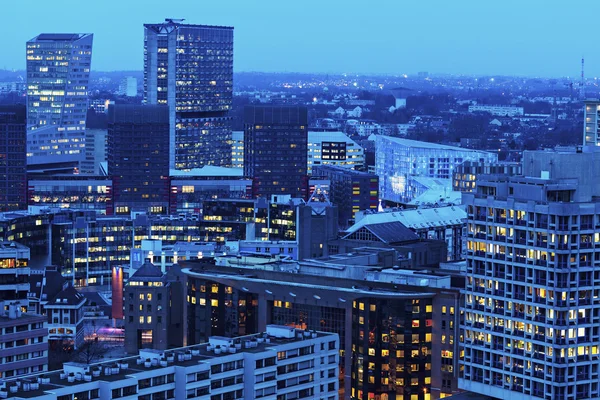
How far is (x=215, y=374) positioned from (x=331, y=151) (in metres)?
103

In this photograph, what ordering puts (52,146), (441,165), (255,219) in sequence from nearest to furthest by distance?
(255,219), (441,165), (52,146)

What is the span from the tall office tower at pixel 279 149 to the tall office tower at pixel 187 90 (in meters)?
25.7

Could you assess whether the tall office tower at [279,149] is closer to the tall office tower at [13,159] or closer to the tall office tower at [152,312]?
the tall office tower at [13,159]

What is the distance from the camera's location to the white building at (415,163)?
128 m

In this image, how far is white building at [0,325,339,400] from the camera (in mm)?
40062

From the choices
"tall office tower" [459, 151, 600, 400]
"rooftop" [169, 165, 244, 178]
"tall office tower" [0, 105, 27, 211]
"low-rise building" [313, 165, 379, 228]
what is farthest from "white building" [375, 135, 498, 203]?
"tall office tower" [459, 151, 600, 400]

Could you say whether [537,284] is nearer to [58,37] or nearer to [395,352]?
[395,352]

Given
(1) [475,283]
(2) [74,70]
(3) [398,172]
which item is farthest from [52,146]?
(1) [475,283]

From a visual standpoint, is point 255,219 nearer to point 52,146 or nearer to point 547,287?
point 547,287

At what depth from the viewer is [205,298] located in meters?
58.8

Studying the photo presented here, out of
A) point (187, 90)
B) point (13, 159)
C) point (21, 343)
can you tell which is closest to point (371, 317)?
point (21, 343)

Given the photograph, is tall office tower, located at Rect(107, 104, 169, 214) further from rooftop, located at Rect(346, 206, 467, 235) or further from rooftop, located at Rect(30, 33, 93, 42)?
rooftop, located at Rect(30, 33, 93, 42)

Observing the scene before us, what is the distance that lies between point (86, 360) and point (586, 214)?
19672 millimetres

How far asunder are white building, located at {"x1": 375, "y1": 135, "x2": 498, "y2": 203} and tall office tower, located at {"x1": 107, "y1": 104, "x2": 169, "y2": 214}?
832 inches
